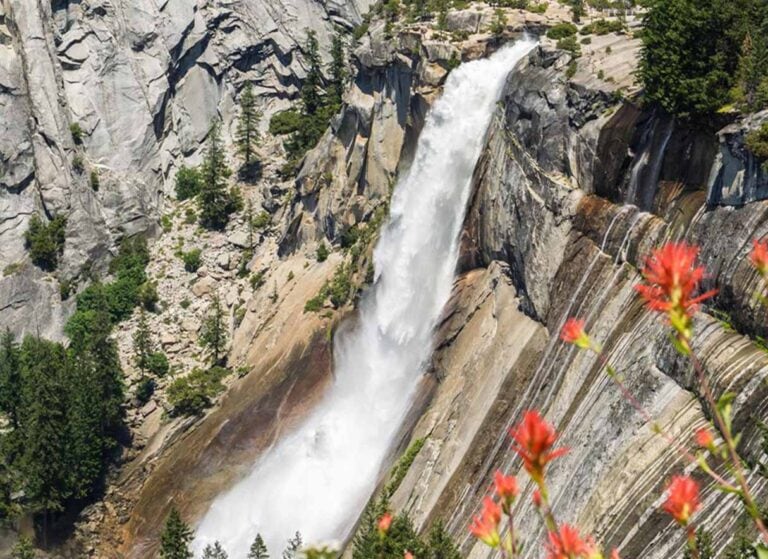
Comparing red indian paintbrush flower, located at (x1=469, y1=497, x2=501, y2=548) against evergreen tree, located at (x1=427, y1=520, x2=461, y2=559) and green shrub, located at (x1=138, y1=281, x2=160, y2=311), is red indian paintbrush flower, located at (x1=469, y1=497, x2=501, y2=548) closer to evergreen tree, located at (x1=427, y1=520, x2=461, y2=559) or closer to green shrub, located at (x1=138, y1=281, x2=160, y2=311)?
evergreen tree, located at (x1=427, y1=520, x2=461, y2=559)

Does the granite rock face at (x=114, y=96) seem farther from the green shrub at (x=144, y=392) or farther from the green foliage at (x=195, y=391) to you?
the green foliage at (x=195, y=391)

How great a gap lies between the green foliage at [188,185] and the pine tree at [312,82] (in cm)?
1340

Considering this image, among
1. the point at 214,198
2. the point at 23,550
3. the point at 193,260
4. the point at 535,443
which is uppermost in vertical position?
the point at 535,443

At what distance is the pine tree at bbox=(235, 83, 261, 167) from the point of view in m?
86.5

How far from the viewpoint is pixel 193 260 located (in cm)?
7806

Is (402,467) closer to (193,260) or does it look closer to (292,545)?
(292,545)

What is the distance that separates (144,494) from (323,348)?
16.0m

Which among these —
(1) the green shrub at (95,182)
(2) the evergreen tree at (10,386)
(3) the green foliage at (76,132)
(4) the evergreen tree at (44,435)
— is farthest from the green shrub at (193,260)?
(3) the green foliage at (76,132)

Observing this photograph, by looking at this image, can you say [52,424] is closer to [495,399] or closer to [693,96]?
[495,399]

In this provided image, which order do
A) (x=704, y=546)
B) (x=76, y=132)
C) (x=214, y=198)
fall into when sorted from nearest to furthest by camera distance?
(x=704, y=546), (x=214, y=198), (x=76, y=132)

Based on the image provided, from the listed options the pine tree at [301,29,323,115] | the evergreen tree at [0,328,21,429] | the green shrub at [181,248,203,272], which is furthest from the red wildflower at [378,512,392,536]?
the pine tree at [301,29,323,115]

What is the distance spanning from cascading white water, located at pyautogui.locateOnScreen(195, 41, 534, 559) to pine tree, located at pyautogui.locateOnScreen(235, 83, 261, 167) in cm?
2995

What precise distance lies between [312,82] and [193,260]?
24150 millimetres

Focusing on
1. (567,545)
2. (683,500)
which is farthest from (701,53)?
(567,545)
